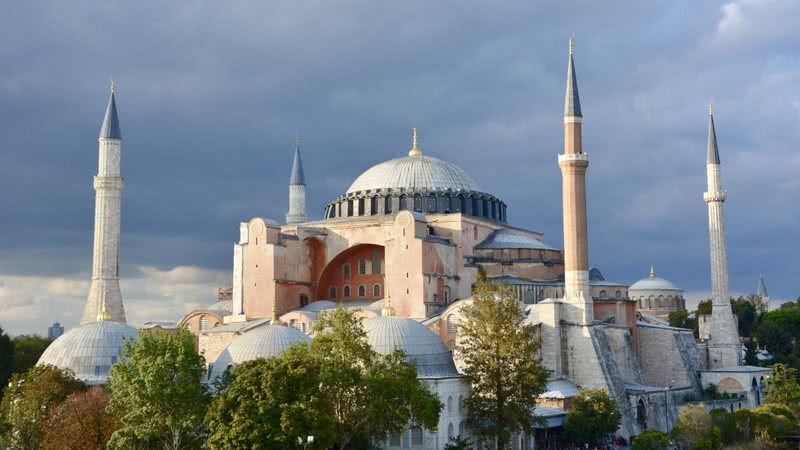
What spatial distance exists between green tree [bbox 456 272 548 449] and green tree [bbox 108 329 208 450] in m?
7.22

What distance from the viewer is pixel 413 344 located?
86.2 feet

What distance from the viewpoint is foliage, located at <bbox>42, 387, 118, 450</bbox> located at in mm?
21922

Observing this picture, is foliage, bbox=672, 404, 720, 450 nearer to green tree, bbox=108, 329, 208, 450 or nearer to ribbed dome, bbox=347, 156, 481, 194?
green tree, bbox=108, 329, 208, 450

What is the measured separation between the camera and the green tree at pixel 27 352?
32656mm

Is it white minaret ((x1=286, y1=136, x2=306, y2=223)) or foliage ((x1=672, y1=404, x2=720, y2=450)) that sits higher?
white minaret ((x1=286, y1=136, x2=306, y2=223))

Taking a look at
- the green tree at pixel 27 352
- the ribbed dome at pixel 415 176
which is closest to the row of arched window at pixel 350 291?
the ribbed dome at pixel 415 176

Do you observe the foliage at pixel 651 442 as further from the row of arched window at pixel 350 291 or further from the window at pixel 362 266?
the window at pixel 362 266

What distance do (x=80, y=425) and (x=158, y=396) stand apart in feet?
6.58

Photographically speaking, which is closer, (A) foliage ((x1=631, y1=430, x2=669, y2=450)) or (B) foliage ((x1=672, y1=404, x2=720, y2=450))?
(A) foliage ((x1=631, y1=430, x2=669, y2=450))

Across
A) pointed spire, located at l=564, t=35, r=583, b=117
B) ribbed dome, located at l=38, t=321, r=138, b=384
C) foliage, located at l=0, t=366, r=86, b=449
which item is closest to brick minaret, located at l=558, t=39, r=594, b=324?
pointed spire, located at l=564, t=35, r=583, b=117

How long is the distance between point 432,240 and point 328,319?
12158 mm

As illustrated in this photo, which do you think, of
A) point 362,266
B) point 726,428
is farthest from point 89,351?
point 726,428

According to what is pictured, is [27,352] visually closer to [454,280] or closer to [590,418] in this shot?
[454,280]

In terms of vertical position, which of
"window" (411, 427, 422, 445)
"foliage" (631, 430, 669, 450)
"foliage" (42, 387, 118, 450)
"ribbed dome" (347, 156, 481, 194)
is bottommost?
"foliage" (631, 430, 669, 450)
